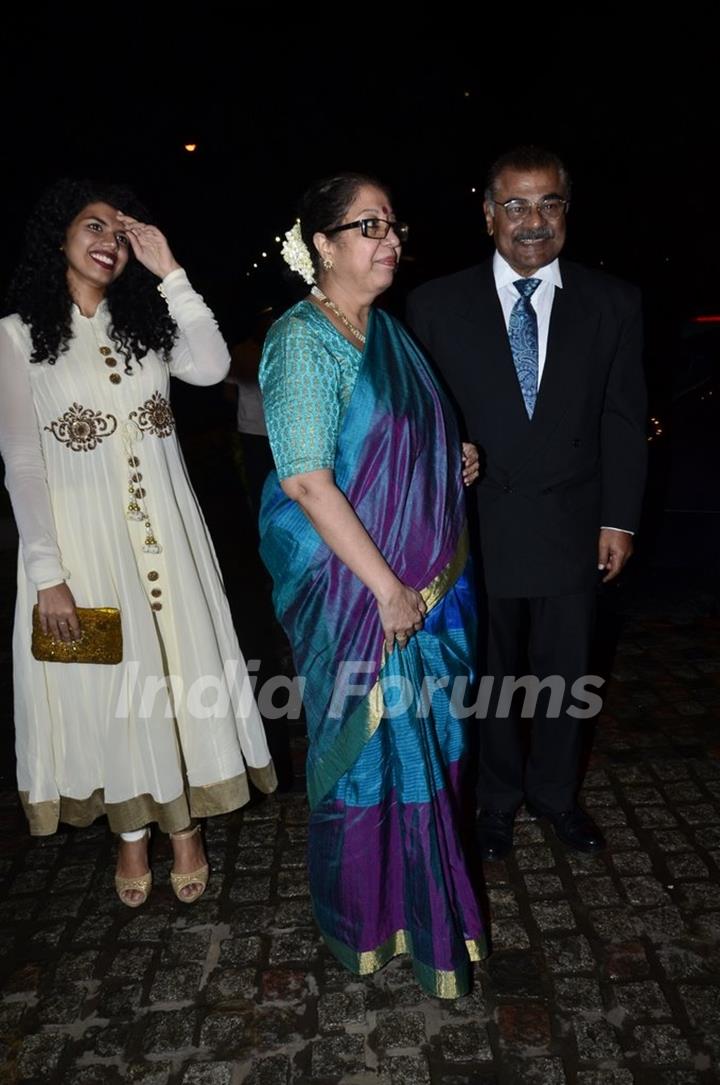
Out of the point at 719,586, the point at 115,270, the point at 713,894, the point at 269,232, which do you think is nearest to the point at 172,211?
the point at 269,232

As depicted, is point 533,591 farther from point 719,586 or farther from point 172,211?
point 172,211

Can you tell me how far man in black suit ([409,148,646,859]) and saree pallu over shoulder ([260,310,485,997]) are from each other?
0.51m

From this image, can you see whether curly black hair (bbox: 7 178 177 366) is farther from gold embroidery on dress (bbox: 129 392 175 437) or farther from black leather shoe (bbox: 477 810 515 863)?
black leather shoe (bbox: 477 810 515 863)

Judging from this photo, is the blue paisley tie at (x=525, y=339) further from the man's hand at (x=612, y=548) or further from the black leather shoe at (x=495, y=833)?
the black leather shoe at (x=495, y=833)

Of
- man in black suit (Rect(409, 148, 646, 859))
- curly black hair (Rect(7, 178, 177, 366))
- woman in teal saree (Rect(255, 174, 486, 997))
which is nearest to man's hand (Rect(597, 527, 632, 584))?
man in black suit (Rect(409, 148, 646, 859))

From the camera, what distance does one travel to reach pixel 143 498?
7.70 ft

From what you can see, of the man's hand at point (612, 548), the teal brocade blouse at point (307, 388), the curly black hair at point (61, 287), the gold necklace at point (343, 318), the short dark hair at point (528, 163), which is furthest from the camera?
the man's hand at point (612, 548)

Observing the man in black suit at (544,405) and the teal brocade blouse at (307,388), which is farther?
the man in black suit at (544,405)

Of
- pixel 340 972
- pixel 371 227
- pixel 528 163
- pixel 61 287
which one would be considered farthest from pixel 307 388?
pixel 340 972

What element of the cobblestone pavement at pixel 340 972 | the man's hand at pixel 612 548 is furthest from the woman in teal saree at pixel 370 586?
the man's hand at pixel 612 548

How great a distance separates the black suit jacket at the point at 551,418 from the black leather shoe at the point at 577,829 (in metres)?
0.83

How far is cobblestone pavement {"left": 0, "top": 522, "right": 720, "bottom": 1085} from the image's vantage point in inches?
79.6

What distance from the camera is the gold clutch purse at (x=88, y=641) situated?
2.31 m

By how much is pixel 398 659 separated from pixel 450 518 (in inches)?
14.9
